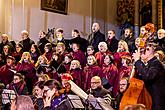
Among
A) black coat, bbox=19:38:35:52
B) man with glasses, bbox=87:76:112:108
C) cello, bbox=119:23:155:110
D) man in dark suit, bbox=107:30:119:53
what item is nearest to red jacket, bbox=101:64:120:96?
man with glasses, bbox=87:76:112:108

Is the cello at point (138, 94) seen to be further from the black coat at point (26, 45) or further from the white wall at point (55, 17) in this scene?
the white wall at point (55, 17)

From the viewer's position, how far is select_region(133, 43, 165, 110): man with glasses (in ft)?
15.4

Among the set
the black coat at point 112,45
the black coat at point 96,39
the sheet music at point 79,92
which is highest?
the black coat at point 96,39

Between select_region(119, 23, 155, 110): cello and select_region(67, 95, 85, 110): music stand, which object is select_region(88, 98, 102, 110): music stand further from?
select_region(119, 23, 155, 110): cello

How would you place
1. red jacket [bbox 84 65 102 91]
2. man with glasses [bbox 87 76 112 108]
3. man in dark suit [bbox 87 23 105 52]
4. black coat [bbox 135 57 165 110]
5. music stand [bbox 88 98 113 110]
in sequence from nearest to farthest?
black coat [bbox 135 57 165 110] → music stand [bbox 88 98 113 110] → man with glasses [bbox 87 76 112 108] → red jacket [bbox 84 65 102 91] → man in dark suit [bbox 87 23 105 52]

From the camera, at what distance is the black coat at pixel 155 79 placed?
15.4ft

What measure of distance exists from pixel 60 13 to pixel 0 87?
6.43 metres

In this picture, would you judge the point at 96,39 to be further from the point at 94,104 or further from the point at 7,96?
the point at 94,104

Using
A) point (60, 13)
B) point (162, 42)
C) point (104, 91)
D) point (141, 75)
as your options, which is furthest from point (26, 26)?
point (141, 75)

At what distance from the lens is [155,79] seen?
4.73m

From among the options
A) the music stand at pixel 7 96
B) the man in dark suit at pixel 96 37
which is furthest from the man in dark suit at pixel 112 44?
the music stand at pixel 7 96

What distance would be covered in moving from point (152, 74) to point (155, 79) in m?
0.10

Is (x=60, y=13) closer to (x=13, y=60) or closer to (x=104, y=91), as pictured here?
(x=13, y=60)

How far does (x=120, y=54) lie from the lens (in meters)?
9.00
